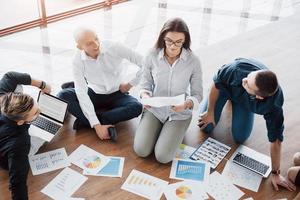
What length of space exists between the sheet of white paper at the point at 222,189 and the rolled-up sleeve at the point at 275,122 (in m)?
0.42

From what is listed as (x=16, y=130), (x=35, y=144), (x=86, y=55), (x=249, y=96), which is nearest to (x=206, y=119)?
(x=249, y=96)

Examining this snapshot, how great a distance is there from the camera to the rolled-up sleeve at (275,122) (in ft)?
7.27

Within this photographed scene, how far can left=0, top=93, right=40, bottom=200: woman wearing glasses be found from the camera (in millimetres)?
2045

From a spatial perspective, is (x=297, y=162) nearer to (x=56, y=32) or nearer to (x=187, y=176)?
(x=187, y=176)

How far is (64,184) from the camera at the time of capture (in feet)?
7.63

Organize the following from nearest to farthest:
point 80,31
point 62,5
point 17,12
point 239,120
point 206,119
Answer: point 80,31 < point 239,120 < point 206,119 < point 17,12 < point 62,5

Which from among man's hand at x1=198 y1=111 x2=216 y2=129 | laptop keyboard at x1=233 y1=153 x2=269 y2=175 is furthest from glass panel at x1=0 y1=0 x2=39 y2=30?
laptop keyboard at x1=233 y1=153 x2=269 y2=175

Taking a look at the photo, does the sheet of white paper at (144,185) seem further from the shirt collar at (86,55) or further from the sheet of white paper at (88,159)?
the shirt collar at (86,55)

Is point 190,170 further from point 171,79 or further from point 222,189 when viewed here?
point 171,79

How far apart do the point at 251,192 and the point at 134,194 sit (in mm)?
769

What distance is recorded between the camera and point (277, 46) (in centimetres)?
413

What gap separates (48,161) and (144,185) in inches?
27.3

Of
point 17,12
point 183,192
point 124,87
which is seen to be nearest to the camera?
point 183,192

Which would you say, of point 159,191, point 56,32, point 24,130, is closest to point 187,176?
point 159,191
